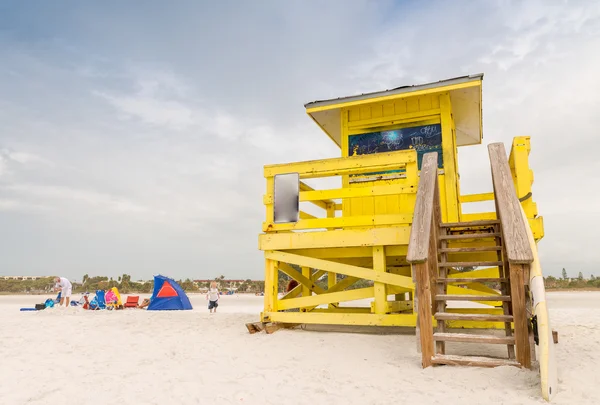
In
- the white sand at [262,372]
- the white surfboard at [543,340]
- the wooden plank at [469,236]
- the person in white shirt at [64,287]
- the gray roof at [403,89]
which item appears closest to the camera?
the white surfboard at [543,340]

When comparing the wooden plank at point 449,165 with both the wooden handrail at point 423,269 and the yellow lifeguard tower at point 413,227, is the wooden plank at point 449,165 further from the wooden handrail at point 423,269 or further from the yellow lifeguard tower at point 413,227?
the wooden handrail at point 423,269

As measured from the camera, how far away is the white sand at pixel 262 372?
Result: 11.6 feet

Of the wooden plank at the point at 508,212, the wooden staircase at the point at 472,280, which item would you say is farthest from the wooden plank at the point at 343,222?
the wooden plank at the point at 508,212

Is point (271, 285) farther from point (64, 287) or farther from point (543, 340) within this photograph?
point (64, 287)

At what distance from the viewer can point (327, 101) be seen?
27.7 feet

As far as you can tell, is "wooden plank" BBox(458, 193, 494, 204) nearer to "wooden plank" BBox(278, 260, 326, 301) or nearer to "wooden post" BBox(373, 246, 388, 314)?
"wooden post" BBox(373, 246, 388, 314)

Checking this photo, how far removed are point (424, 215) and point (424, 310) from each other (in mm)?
1093

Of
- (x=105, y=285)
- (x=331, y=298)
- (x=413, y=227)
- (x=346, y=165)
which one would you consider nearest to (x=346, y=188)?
(x=346, y=165)

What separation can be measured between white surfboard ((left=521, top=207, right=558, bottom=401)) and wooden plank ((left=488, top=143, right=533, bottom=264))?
0.13 metres

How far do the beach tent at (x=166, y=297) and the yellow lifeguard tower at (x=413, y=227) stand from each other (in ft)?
23.5

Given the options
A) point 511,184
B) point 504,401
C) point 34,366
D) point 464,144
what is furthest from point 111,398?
point 464,144

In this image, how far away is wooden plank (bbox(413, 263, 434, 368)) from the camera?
416 centimetres

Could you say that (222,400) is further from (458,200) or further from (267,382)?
(458,200)

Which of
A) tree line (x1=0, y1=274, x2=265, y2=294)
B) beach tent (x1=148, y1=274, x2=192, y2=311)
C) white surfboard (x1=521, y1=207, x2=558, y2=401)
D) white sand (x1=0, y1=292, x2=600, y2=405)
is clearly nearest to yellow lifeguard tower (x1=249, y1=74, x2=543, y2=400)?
white surfboard (x1=521, y1=207, x2=558, y2=401)
